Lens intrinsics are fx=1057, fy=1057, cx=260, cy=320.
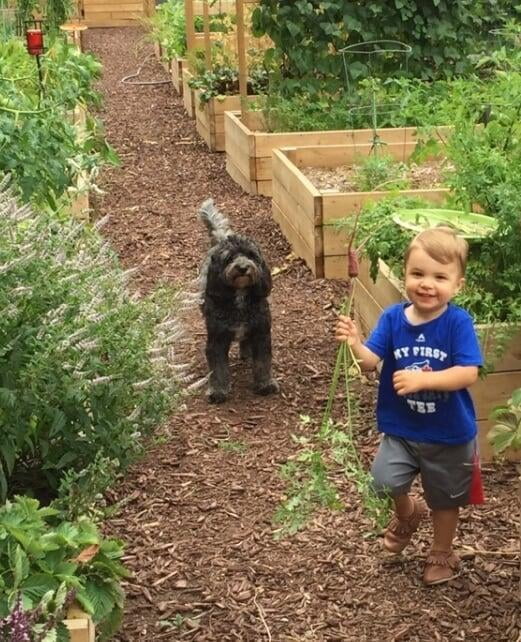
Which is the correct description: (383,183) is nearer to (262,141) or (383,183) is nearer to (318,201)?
(318,201)

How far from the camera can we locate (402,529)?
3.55 meters

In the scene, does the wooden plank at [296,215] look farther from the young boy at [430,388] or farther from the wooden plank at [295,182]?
the young boy at [430,388]

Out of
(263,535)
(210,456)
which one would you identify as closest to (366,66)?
(210,456)

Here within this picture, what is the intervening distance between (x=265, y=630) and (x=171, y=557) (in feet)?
1.84

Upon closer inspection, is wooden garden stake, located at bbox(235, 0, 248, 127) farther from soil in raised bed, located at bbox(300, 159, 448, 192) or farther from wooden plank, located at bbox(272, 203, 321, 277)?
wooden plank, located at bbox(272, 203, 321, 277)

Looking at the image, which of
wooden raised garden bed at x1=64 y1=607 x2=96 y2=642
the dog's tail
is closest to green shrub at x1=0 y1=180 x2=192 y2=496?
wooden raised garden bed at x1=64 y1=607 x2=96 y2=642

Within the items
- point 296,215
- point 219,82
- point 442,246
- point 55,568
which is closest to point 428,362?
point 442,246

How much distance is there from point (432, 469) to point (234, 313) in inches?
71.8

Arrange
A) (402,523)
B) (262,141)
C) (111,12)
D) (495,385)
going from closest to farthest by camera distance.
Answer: (402,523)
(495,385)
(262,141)
(111,12)

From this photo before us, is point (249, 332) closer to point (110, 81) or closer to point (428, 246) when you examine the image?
point (428, 246)

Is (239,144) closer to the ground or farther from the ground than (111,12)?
closer to the ground

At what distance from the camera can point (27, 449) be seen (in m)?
3.55

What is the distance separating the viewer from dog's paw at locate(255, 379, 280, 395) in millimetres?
5113

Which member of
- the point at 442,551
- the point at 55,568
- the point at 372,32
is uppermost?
the point at 372,32
